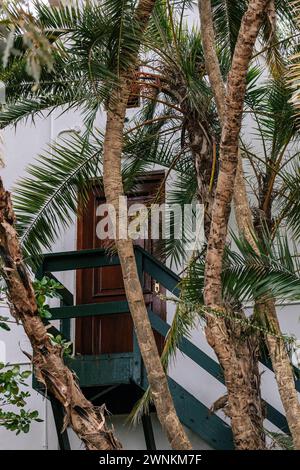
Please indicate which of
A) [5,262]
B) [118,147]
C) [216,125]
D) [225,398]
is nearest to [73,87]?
[118,147]

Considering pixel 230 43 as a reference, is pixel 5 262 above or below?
below

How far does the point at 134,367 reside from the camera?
9.03m

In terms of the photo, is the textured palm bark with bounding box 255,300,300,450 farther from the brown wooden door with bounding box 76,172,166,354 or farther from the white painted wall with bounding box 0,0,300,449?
the brown wooden door with bounding box 76,172,166,354

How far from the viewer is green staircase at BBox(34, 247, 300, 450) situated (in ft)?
30.0

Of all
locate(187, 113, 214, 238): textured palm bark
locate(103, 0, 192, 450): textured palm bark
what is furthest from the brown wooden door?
locate(103, 0, 192, 450): textured palm bark

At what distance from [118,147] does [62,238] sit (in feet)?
11.7

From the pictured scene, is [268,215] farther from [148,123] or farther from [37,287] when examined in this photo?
[37,287]

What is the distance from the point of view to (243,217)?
802 centimetres

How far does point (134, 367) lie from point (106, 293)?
215 centimetres

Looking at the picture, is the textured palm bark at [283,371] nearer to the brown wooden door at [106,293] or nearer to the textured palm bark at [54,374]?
the textured palm bark at [54,374]

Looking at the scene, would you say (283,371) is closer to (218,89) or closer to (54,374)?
(54,374)

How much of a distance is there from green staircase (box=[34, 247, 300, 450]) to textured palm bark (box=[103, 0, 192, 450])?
5.38 feet

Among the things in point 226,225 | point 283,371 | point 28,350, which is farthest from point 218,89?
point 28,350

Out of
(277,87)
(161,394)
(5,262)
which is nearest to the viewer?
(5,262)
